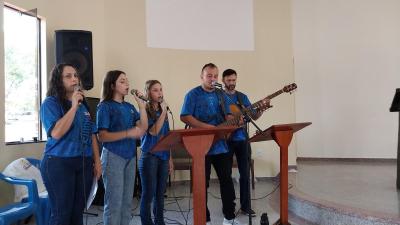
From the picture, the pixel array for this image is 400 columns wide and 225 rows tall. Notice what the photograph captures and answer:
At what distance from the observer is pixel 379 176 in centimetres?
480

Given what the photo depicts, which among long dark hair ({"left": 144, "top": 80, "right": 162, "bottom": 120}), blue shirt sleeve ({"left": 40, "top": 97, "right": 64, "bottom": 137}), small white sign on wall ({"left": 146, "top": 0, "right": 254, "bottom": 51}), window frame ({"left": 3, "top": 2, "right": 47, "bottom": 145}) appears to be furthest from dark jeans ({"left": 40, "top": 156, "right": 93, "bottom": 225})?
small white sign on wall ({"left": 146, "top": 0, "right": 254, "bottom": 51})

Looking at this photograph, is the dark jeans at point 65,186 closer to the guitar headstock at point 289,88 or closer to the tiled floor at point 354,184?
the guitar headstock at point 289,88

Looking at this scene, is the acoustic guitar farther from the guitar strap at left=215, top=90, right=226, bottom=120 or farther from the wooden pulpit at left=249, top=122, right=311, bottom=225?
the wooden pulpit at left=249, top=122, right=311, bottom=225

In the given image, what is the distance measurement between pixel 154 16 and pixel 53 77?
3645 millimetres

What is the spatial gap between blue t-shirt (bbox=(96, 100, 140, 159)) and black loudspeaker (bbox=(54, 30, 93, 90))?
6.79 feet

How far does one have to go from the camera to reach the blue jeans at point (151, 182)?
9.28ft

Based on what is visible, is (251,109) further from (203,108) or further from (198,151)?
(198,151)

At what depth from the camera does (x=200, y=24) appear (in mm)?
5746

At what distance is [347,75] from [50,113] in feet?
19.3

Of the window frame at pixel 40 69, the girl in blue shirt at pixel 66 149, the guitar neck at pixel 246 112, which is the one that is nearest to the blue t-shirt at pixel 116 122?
the girl in blue shirt at pixel 66 149

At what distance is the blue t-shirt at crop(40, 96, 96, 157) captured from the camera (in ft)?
7.08

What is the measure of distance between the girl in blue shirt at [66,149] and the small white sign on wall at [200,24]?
3543mm

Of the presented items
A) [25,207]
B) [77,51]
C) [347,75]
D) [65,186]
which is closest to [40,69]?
[77,51]

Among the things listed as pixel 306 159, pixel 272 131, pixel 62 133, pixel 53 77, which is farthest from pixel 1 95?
pixel 306 159
